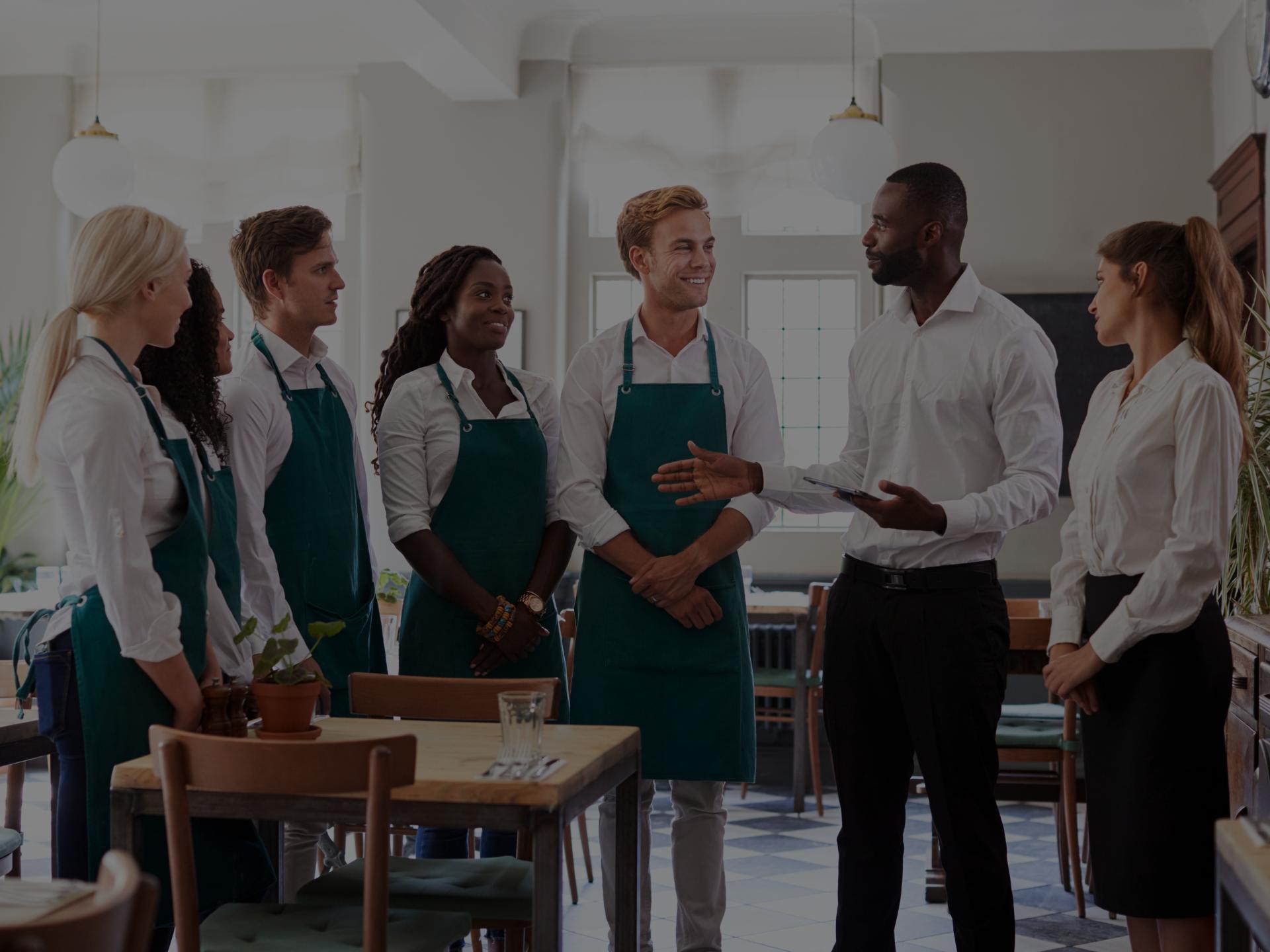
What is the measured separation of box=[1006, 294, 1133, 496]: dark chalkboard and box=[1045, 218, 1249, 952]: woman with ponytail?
170 inches

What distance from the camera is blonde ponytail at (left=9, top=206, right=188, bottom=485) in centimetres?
227

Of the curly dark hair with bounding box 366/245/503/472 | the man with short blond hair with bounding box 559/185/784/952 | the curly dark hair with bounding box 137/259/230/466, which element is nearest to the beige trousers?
the man with short blond hair with bounding box 559/185/784/952

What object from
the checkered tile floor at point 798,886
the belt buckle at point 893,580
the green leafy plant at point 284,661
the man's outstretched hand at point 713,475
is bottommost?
the checkered tile floor at point 798,886

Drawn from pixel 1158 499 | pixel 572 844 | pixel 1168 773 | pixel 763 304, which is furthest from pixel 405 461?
pixel 763 304

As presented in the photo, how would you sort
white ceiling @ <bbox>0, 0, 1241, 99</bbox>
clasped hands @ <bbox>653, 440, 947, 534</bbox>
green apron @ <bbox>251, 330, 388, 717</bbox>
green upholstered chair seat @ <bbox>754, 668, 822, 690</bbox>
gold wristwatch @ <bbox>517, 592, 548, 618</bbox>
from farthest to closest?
white ceiling @ <bbox>0, 0, 1241, 99</bbox>
green upholstered chair seat @ <bbox>754, 668, 822, 690</bbox>
gold wristwatch @ <bbox>517, 592, 548, 618</bbox>
green apron @ <bbox>251, 330, 388, 717</bbox>
clasped hands @ <bbox>653, 440, 947, 534</bbox>

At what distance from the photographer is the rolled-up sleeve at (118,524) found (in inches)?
84.6

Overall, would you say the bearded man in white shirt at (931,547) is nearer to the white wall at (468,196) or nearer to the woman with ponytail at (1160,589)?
the woman with ponytail at (1160,589)

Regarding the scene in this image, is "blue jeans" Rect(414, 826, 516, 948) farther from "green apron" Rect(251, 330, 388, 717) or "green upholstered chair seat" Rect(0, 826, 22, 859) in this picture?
"green upholstered chair seat" Rect(0, 826, 22, 859)

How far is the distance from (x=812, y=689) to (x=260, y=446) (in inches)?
148

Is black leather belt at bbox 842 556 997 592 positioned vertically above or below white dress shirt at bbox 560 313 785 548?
below

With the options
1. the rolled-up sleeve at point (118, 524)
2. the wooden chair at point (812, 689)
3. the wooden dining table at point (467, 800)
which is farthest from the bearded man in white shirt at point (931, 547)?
the wooden chair at point (812, 689)

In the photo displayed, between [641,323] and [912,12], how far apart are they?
14.7ft

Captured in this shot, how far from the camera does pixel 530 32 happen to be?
7.16 metres

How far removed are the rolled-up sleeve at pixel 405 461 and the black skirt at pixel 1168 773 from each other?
153cm
